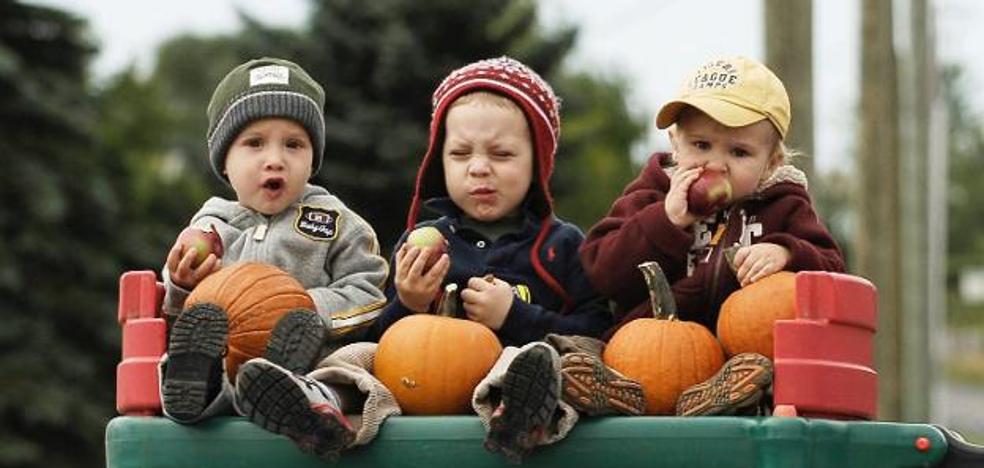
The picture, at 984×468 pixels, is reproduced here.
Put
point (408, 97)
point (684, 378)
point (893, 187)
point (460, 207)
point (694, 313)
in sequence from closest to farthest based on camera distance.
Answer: point (684, 378), point (694, 313), point (460, 207), point (893, 187), point (408, 97)

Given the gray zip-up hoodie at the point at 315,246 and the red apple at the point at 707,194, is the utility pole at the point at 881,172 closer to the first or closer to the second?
the gray zip-up hoodie at the point at 315,246

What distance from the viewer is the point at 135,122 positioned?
25.4 meters

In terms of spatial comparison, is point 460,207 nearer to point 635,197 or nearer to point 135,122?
point 635,197

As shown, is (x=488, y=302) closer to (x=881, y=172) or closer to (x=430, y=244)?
(x=430, y=244)

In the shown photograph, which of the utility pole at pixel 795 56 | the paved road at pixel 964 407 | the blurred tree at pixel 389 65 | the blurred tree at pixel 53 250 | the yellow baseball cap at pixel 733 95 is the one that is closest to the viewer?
the yellow baseball cap at pixel 733 95

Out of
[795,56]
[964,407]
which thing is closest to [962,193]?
[964,407]

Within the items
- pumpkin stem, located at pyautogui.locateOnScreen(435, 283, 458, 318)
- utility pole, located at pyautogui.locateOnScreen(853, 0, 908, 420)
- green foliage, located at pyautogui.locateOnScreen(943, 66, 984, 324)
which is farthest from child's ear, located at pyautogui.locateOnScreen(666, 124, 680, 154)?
green foliage, located at pyautogui.locateOnScreen(943, 66, 984, 324)

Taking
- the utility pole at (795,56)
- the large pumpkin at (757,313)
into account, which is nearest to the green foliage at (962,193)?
the utility pole at (795,56)

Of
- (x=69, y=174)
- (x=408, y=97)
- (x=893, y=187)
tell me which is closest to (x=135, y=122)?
(x=69, y=174)

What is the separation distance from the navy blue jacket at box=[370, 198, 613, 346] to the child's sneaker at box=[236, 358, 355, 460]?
2.87ft

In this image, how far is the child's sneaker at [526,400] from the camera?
165 inches

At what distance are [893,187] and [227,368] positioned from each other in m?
13.9

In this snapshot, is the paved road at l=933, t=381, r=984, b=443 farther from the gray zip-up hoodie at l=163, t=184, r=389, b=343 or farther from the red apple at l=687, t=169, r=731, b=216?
the red apple at l=687, t=169, r=731, b=216

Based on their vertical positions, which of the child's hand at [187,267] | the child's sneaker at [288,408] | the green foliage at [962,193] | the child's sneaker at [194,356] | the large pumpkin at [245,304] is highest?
the green foliage at [962,193]
